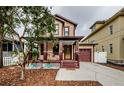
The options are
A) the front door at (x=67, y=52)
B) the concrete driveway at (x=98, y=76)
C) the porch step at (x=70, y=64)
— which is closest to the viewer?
the concrete driveway at (x=98, y=76)

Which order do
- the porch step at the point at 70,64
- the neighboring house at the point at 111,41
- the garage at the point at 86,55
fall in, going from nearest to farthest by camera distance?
the porch step at the point at 70,64 < the neighboring house at the point at 111,41 < the garage at the point at 86,55

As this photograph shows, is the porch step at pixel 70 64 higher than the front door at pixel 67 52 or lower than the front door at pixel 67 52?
lower

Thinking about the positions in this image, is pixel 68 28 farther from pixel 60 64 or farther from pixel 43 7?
pixel 43 7

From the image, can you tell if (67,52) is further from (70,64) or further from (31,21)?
(31,21)

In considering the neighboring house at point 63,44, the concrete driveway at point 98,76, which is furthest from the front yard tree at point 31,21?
the neighboring house at point 63,44

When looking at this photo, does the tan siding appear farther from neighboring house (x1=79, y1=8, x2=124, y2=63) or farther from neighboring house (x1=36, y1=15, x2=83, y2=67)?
neighboring house (x1=36, y1=15, x2=83, y2=67)

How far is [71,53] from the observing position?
2839 centimetres

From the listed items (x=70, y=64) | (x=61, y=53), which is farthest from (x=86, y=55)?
(x=70, y=64)

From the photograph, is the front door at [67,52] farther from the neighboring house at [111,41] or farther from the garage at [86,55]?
the garage at [86,55]

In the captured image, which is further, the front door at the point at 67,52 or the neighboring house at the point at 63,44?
the front door at the point at 67,52

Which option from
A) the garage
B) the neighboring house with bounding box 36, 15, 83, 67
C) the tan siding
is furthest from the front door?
the tan siding

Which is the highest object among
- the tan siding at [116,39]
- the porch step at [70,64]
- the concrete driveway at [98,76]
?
the tan siding at [116,39]
